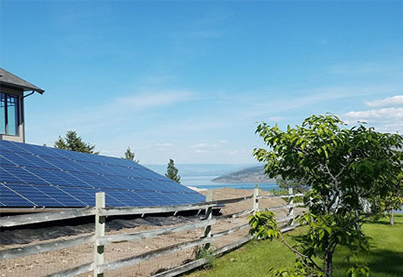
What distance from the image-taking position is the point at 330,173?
5266mm

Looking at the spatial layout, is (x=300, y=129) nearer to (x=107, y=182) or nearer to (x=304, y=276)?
(x=304, y=276)

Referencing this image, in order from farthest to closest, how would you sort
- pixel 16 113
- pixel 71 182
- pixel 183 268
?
1. pixel 16 113
2. pixel 71 182
3. pixel 183 268

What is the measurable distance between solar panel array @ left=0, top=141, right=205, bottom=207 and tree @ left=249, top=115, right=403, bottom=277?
8485mm

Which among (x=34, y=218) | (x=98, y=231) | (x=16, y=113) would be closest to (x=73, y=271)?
(x=98, y=231)

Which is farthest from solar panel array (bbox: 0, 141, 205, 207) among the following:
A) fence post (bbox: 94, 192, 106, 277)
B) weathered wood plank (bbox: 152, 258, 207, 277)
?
fence post (bbox: 94, 192, 106, 277)

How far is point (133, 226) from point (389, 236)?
28.6 feet

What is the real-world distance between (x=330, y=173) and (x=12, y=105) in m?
20.5

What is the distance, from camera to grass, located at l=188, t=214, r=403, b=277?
348 inches

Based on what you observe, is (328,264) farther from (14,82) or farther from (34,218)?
(14,82)

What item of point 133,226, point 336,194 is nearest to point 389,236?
point 133,226

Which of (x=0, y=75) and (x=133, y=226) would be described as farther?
(x=0, y=75)

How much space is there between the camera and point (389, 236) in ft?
46.6

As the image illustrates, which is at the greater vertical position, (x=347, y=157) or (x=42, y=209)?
(x=347, y=157)

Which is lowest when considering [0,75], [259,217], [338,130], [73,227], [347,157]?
[73,227]
